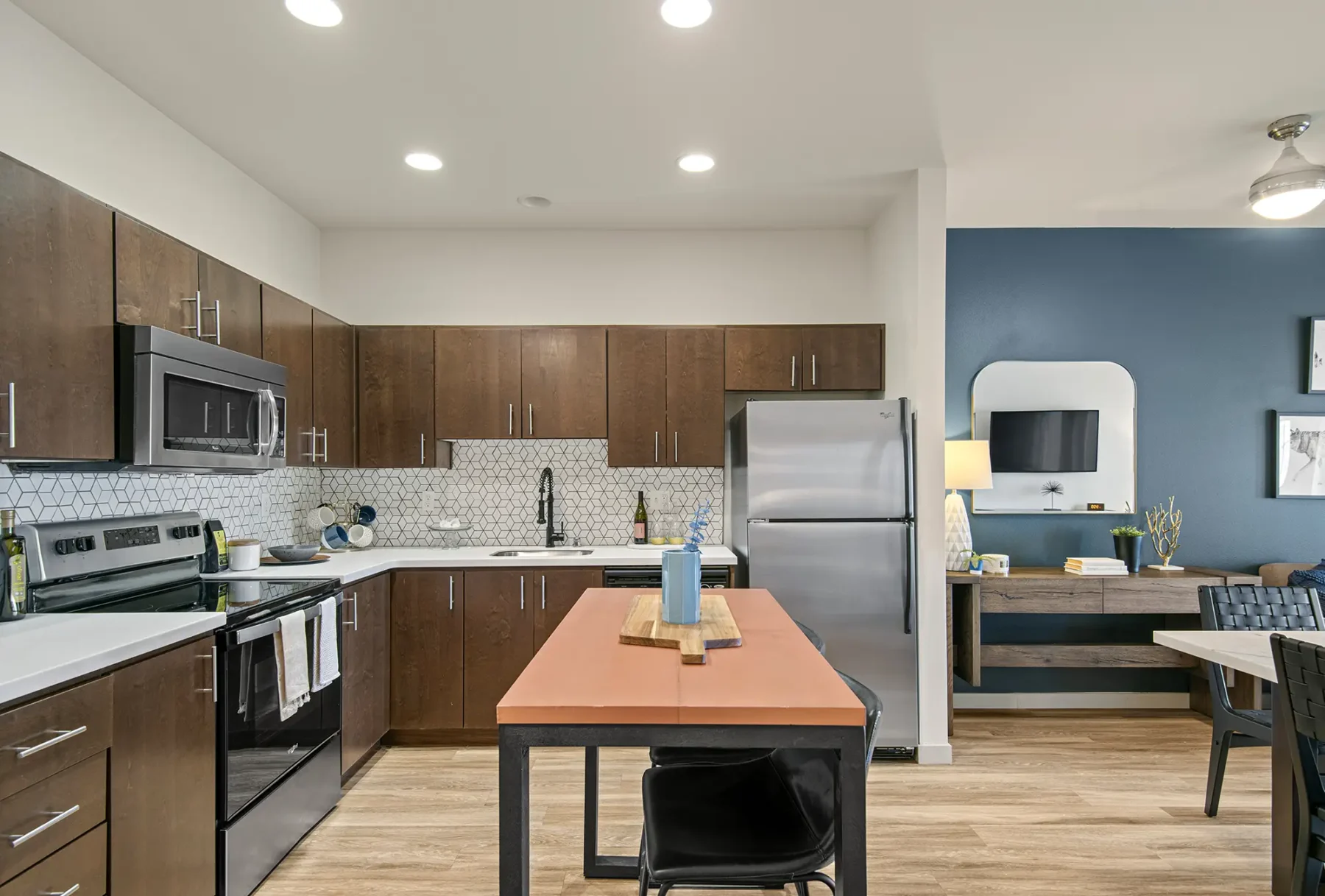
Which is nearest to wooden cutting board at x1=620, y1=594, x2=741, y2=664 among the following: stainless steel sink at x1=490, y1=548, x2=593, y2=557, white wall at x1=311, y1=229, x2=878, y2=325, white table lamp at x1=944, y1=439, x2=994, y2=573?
stainless steel sink at x1=490, y1=548, x2=593, y2=557

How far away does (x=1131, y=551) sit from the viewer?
4090 millimetres

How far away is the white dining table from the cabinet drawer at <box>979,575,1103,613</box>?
Answer: 1.40 meters

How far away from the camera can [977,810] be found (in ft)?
9.85

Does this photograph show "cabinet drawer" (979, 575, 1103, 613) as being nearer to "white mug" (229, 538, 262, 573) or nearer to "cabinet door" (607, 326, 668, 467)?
"cabinet door" (607, 326, 668, 467)

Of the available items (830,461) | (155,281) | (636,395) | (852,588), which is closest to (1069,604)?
(852,588)

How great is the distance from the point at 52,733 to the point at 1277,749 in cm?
331

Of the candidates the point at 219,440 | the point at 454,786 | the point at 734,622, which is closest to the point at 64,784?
the point at 219,440

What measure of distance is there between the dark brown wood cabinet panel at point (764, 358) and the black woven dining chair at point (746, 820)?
244 cm

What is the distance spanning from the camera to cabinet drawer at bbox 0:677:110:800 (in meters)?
1.49

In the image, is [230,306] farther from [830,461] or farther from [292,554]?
[830,461]

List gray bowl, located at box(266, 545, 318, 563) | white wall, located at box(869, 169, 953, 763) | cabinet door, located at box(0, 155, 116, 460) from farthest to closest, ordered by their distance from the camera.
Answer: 1. white wall, located at box(869, 169, 953, 763)
2. gray bowl, located at box(266, 545, 318, 563)
3. cabinet door, located at box(0, 155, 116, 460)

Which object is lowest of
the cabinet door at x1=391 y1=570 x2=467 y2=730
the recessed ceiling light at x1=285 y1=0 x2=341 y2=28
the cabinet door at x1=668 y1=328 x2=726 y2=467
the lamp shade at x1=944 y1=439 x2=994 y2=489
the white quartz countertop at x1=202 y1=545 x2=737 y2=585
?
the cabinet door at x1=391 y1=570 x2=467 y2=730

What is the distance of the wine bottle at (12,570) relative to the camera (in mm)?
2018

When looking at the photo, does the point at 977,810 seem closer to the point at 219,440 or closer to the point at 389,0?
the point at 219,440
